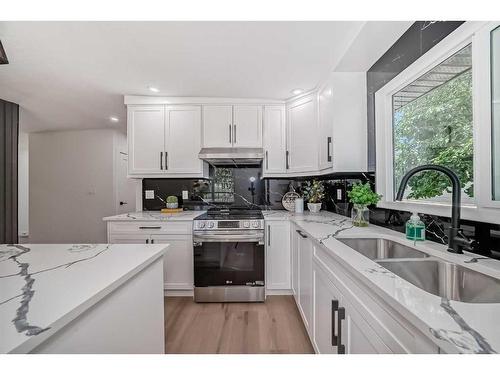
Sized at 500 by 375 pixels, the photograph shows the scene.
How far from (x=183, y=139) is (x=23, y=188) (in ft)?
15.1

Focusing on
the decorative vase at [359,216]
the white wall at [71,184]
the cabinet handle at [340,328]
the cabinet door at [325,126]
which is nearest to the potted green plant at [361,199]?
the decorative vase at [359,216]

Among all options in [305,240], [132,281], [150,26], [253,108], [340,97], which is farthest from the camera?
[253,108]

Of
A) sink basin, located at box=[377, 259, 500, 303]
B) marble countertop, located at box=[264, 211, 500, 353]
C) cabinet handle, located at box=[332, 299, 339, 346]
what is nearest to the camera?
marble countertop, located at box=[264, 211, 500, 353]

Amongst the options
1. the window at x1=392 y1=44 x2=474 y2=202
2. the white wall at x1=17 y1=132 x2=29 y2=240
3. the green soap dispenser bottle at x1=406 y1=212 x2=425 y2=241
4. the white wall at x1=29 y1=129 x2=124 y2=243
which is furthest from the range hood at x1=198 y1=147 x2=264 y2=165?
the white wall at x1=17 y1=132 x2=29 y2=240

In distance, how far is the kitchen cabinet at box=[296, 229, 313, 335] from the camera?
1630mm

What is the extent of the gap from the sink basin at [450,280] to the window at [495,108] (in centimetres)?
36

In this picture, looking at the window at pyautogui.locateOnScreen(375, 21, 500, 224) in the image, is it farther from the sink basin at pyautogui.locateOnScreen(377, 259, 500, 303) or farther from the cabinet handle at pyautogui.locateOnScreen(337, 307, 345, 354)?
the cabinet handle at pyautogui.locateOnScreen(337, 307, 345, 354)

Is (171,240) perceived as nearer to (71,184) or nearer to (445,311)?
(445,311)

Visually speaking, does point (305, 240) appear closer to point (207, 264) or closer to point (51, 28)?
point (207, 264)

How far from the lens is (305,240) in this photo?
5.94 feet

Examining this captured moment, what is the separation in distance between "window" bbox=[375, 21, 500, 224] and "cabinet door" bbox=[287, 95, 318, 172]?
0.68m

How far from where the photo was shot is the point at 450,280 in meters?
0.95
